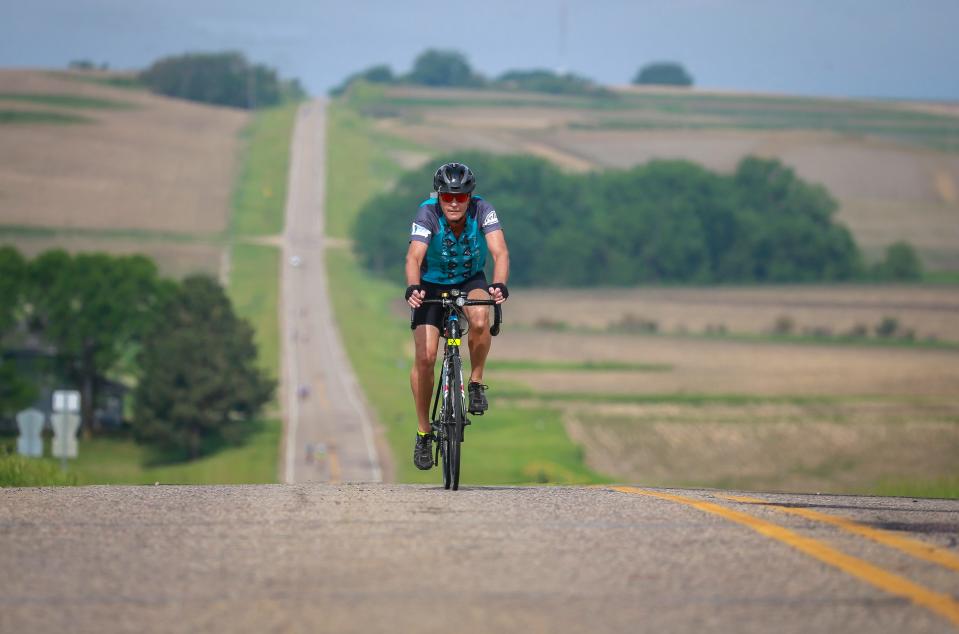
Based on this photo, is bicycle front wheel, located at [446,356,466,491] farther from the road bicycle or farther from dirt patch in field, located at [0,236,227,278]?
dirt patch in field, located at [0,236,227,278]

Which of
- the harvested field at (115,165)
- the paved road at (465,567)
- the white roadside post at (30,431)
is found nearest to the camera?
the paved road at (465,567)

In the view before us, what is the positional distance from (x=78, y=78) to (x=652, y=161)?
259 ft

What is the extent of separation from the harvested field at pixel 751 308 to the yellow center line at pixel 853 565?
92.6 m

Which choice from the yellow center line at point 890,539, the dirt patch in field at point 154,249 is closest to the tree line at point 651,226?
the dirt patch in field at point 154,249

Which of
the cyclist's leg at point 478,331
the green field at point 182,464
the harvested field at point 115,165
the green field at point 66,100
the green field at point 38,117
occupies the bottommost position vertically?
the green field at point 182,464

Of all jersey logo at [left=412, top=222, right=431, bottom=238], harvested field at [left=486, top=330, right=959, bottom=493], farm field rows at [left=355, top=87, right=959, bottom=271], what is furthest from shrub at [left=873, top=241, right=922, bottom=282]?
jersey logo at [left=412, top=222, right=431, bottom=238]

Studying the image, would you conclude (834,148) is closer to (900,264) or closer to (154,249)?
(900,264)

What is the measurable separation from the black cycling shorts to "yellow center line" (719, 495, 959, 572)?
9.69 ft

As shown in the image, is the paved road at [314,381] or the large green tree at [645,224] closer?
the paved road at [314,381]

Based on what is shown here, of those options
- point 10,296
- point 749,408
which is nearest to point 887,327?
point 749,408

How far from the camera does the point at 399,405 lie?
77812mm

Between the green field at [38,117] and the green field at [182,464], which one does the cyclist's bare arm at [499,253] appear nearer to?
the green field at [182,464]

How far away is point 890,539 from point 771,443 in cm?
5908

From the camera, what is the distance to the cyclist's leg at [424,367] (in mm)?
11961
